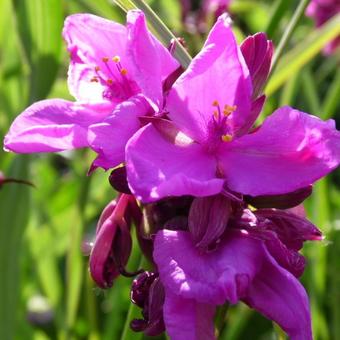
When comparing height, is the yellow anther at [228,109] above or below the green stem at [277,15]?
above

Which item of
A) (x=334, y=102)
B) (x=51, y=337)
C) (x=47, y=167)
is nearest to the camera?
(x=334, y=102)

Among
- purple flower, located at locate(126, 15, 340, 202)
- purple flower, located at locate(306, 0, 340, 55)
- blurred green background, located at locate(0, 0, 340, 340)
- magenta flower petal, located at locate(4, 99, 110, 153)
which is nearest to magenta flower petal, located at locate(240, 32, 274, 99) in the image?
purple flower, located at locate(126, 15, 340, 202)

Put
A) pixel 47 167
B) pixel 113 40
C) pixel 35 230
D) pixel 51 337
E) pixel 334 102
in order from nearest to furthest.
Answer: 1. pixel 113 40
2. pixel 334 102
3. pixel 35 230
4. pixel 51 337
5. pixel 47 167

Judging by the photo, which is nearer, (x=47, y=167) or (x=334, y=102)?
(x=334, y=102)

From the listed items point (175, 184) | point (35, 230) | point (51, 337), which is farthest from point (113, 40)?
point (51, 337)

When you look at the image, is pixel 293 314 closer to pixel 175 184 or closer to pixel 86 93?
pixel 175 184

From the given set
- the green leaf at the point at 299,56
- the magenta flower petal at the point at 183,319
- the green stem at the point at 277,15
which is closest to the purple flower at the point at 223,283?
the magenta flower petal at the point at 183,319

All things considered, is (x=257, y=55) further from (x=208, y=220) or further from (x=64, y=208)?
(x=64, y=208)

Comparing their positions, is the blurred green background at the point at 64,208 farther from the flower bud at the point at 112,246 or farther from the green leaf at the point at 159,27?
the green leaf at the point at 159,27
